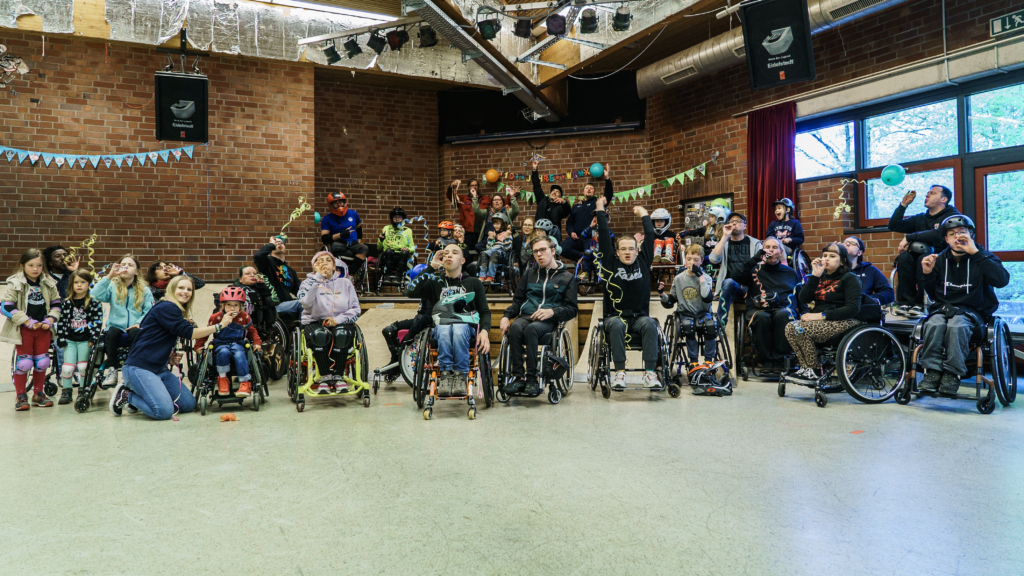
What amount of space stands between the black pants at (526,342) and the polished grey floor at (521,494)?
0.50 m

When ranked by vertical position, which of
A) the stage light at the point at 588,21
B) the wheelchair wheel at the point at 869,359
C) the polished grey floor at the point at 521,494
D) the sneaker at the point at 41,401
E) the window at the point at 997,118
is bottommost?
the polished grey floor at the point at 521,494

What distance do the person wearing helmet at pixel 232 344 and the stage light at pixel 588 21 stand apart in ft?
15.1

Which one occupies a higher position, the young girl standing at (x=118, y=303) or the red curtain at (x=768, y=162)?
the red curtain at (x=768, y=162)

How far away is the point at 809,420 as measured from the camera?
412cm

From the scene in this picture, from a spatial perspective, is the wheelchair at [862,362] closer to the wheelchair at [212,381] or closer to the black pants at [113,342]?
the wheelchair at [212,381]

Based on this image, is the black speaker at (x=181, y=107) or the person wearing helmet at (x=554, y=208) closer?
the black speaker at (x=181, y=107)

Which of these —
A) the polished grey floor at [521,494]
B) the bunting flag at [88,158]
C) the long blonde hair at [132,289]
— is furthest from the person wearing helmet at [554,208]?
the long blonde hair at [132,289]

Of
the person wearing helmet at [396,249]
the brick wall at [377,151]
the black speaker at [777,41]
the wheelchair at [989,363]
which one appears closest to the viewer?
the wheelchair at [989,363]

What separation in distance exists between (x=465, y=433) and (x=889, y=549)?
2283 millimetres

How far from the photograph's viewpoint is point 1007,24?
5.87 metres

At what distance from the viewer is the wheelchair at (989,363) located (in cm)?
423

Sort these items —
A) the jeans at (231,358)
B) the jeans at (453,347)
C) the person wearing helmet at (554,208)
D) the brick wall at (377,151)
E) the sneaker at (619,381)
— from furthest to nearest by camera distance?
the brick wall at (377,151), the person wearing helmet at (554,208), the sneaker at (619,381), the jeans at (231,358), the jeans at (453,347)

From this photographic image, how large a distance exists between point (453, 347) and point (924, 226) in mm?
4165

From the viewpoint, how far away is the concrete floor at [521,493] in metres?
2.05
